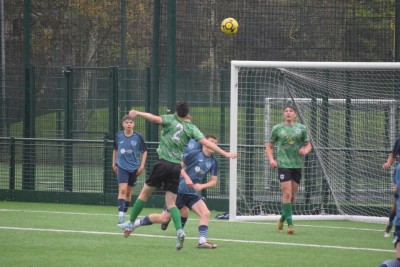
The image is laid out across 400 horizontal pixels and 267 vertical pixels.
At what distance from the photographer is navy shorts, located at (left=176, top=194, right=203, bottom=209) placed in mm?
13875

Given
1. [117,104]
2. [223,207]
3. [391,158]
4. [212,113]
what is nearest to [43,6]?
[117,104]

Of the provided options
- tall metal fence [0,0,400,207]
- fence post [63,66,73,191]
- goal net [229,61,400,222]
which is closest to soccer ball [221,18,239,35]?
goal net [229,61,400,222]

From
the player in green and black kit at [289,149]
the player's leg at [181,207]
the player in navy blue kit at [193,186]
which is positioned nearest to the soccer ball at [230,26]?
the player in green and black kit at [289,149]

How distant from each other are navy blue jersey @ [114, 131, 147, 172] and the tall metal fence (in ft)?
9.73

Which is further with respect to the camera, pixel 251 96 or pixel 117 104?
pixel 117 104

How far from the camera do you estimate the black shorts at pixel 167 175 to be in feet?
43.3

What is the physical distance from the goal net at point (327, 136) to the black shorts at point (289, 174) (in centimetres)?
214

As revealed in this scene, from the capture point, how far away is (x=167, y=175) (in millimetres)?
13180

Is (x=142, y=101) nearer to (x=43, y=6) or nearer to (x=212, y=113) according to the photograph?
(x=212, y=113)

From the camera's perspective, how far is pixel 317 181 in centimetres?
1873

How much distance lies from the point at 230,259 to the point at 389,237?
4032mm

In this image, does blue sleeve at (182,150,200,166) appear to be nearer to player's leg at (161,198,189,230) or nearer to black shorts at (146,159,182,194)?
player's leg at (161,198,189,230)

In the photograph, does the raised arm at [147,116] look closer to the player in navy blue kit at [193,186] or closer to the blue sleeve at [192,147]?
the player in navy blue kit at [193,186]

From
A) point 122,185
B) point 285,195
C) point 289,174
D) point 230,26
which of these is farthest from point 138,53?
point 285,195
